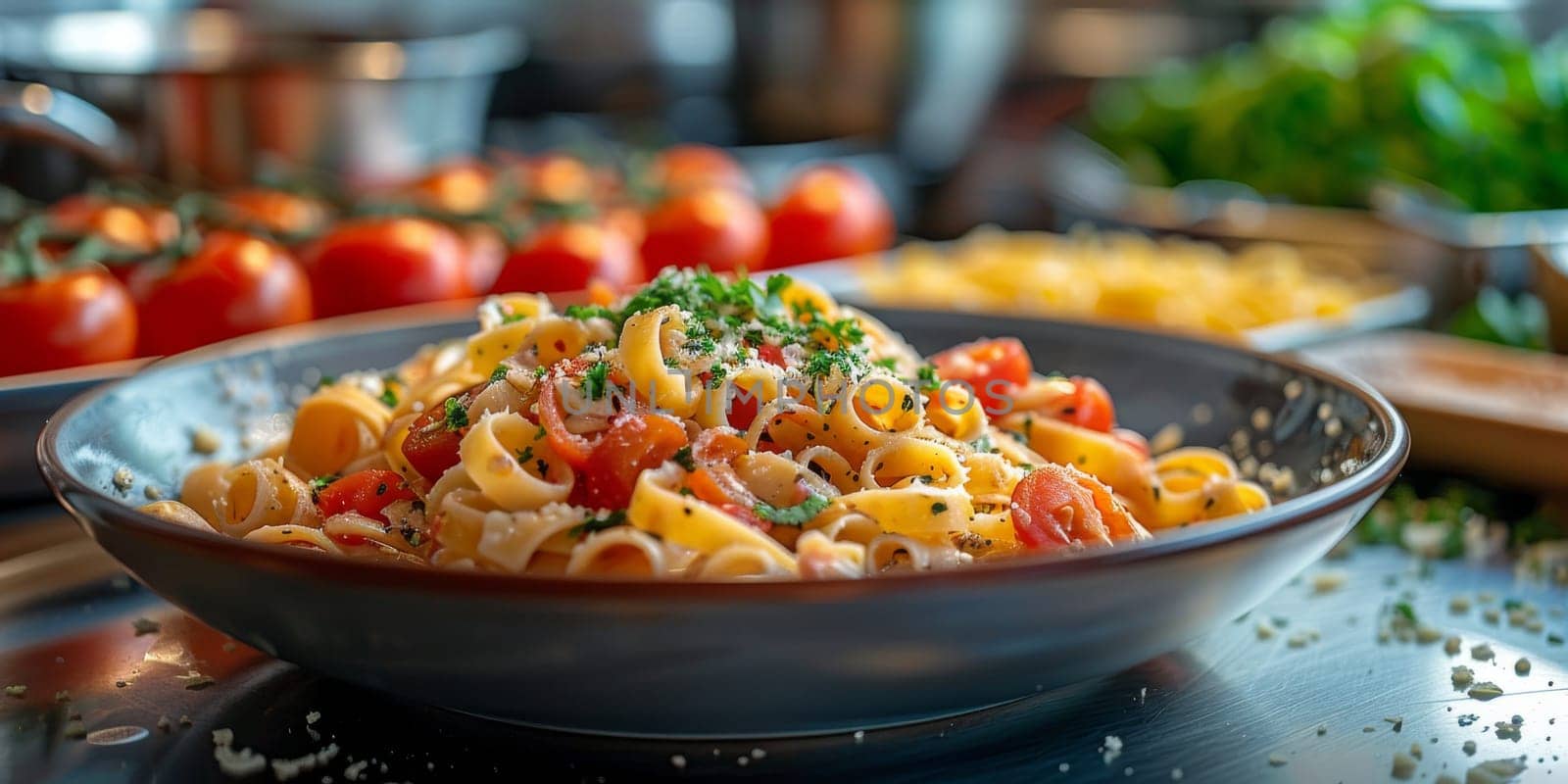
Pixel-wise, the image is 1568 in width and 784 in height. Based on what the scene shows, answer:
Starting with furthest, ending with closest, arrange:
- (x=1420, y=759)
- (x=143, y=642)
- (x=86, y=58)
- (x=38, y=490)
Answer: (x=86, y=58)
(x=38, y=490)
(x=143, y=642)
(x=1420, y=759)

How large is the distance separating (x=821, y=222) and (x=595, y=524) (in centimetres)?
234

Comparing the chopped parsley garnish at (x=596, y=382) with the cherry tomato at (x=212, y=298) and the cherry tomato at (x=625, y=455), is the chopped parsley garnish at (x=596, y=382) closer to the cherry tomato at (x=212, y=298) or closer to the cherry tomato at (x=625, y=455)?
the cherry tomato at (x=625, y=455)

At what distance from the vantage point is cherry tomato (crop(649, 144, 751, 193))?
3.94 metres

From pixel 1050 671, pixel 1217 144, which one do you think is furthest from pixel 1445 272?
pixel 1050 671

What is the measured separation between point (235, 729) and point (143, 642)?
0.95 ft

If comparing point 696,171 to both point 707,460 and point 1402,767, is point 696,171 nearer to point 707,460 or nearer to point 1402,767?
point 707,460

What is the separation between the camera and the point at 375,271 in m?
2.88

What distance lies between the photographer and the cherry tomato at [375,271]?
288 centimetres

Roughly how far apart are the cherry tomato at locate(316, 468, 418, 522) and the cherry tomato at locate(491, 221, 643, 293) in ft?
4.71

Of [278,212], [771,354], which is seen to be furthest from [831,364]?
[278,212]

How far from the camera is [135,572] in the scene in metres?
1.30

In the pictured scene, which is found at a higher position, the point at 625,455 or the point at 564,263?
the point at 625,455

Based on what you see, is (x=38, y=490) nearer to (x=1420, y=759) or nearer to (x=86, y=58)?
(x=1420, y=759)

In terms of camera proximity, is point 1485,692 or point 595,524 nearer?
point 595,524
